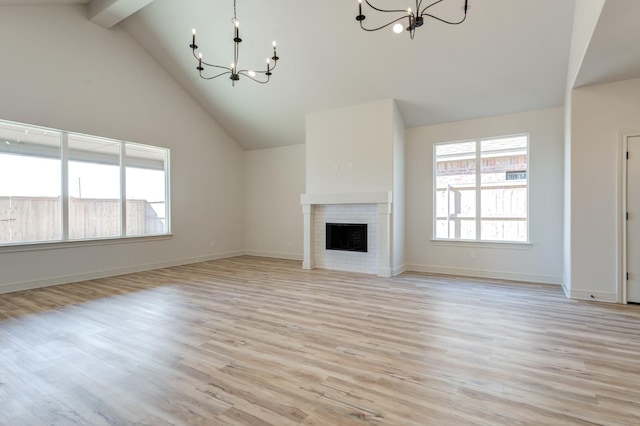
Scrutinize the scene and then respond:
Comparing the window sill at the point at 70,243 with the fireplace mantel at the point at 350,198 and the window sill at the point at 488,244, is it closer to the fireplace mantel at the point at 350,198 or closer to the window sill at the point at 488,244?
the fireplace mantel at the point at 350,198

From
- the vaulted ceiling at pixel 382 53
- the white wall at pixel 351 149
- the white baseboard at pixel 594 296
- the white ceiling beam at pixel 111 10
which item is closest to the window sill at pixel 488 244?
the white baseboard at pixel 594 296

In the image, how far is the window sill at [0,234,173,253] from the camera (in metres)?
4.75

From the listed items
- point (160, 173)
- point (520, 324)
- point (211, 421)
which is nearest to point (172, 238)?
point (160, 173)

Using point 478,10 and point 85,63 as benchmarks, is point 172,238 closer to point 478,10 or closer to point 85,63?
point 85,63

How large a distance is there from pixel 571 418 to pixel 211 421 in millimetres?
2012

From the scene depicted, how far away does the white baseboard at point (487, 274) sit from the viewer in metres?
5.25

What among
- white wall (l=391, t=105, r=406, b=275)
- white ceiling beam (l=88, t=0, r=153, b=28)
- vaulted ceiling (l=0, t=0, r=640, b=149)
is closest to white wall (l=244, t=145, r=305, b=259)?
vaulted ceiling (l=0, t=0, r=640, b=149)

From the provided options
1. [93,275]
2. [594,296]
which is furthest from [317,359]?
[93,275]

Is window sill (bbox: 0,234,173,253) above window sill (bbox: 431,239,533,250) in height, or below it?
above

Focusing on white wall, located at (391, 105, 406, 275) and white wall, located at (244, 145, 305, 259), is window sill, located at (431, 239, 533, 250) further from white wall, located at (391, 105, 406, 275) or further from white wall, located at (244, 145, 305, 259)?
white wall, located at (244, 145, 305, 259)

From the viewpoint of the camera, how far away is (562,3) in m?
3.86

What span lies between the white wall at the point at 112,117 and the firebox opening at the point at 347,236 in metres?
3.11

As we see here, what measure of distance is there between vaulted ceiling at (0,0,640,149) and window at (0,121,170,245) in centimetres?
193

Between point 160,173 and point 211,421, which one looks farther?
point 160,173
